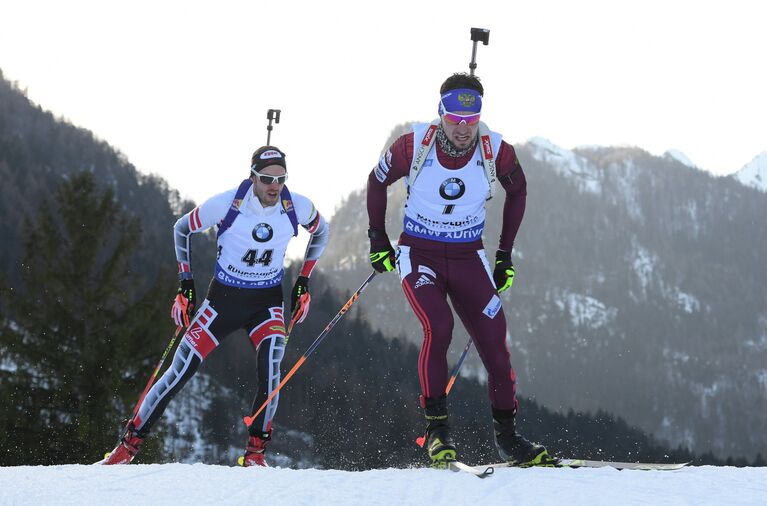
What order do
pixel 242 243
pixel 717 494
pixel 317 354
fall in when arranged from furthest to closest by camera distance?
pixel 317 354
pixel 242 243
pixel 717 494

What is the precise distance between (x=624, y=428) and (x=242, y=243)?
9569cm

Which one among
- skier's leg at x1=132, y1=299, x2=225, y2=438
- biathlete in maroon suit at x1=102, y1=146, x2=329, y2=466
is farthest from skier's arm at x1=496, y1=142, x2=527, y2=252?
skier's leg at x1=132, y1=299, x2=225, y2=438

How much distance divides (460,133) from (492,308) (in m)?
1.17

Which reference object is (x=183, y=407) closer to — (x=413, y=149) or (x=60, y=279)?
(x=60, y=279)

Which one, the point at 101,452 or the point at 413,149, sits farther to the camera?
the point at 101,452

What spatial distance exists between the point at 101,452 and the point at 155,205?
266 ft

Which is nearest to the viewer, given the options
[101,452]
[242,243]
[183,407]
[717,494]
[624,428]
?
[717,494]

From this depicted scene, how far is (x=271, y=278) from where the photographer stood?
6906 mm

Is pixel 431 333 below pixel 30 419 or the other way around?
the other way around

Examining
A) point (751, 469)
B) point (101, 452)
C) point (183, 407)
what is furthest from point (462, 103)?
point (183, 407)

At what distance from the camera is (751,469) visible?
5.24 meters

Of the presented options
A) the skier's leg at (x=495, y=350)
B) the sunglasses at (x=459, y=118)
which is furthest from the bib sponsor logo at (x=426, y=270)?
the sunglasses at (x=459, y=118)

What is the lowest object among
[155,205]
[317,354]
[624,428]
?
[624,428]

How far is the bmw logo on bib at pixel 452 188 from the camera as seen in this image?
213 inches
